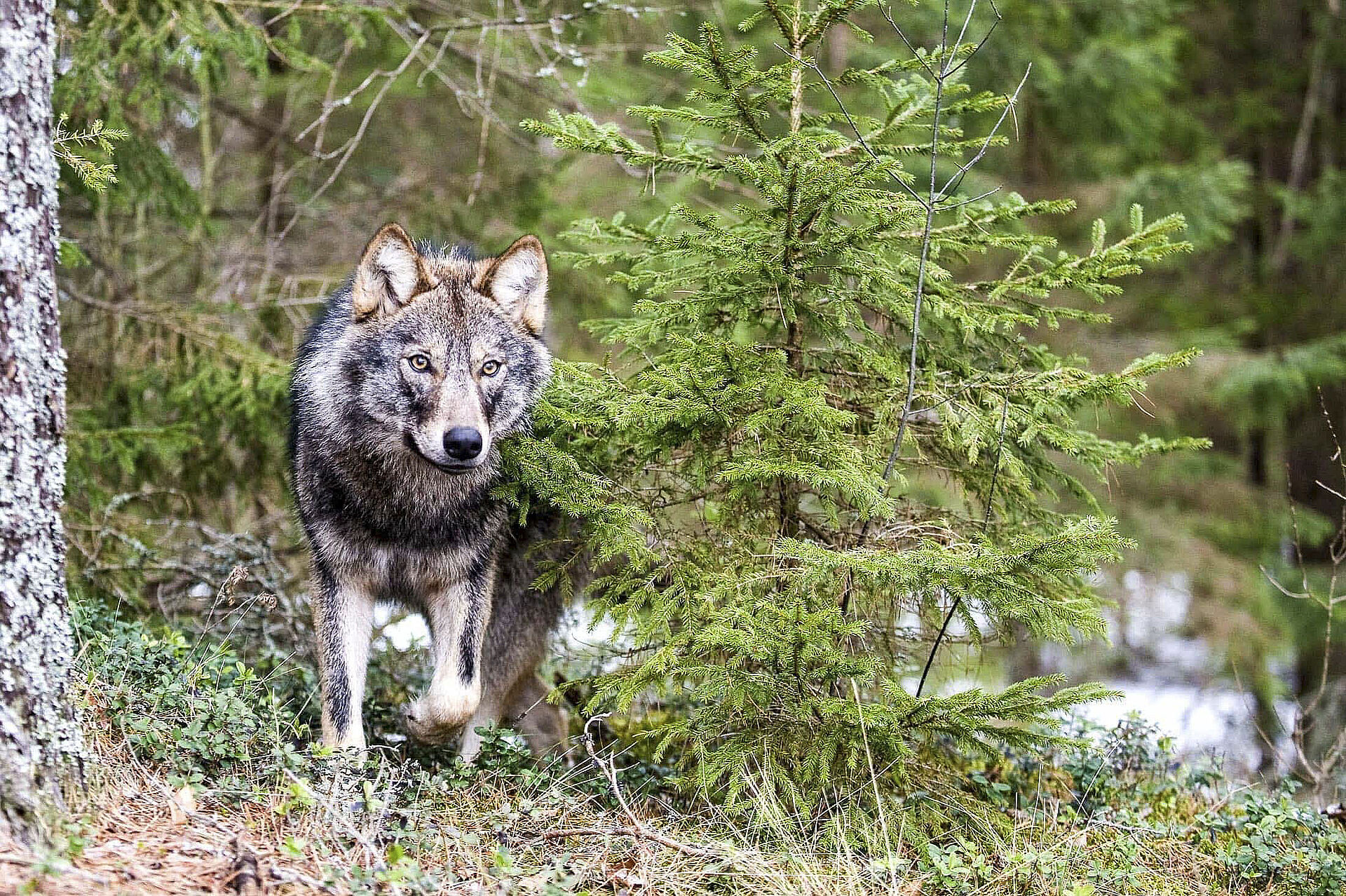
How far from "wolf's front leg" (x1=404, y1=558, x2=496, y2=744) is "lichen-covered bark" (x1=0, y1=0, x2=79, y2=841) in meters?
1.69

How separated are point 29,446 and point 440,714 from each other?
2166 millimetres

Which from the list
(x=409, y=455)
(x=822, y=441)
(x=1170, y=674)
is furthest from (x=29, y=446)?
(x=1170, y=674)

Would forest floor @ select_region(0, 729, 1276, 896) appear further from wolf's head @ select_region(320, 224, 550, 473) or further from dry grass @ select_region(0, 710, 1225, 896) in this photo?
wolf's head @ select_region(320, 224, 550, 473)

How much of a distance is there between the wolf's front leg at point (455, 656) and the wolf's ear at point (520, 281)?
119cm

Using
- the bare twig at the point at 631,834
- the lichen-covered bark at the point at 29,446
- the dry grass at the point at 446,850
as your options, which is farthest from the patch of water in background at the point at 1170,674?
the lichen-covered bark at the point at 29,446

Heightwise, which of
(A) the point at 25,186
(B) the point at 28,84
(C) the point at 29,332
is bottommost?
(C) the point at 29,332

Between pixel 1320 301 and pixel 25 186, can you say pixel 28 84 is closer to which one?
pixel 25 186

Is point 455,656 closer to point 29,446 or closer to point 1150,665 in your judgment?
point 29,446

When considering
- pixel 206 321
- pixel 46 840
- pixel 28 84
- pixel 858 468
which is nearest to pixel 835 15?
pixel 858 468

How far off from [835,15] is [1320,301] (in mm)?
11748

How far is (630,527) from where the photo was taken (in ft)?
14.9

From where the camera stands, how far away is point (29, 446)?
10.8ft

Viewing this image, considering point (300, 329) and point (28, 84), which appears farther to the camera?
point (300, 329)

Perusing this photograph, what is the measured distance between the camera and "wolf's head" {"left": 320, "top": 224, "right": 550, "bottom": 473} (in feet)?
14.9
